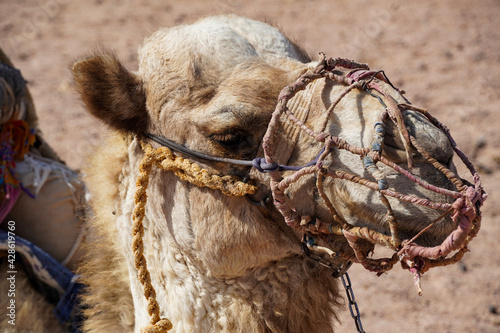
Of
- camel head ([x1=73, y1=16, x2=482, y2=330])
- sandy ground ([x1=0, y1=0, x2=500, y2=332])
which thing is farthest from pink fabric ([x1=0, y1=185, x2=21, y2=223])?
sandy ground ([x1=0, y1=0, x2=500, y2=332])

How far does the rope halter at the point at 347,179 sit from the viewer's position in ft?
5.90

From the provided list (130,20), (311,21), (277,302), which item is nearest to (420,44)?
(311,21)

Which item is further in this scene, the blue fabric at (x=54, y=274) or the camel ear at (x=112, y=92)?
the blue fabric at (x=54, y=274)

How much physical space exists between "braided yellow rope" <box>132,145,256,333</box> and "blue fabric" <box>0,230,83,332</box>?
988 mm

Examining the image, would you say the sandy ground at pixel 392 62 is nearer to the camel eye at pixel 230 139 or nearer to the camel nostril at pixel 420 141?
the camel eye at pixel 230 139

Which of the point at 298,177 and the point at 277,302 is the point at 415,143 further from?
the point at 277,302

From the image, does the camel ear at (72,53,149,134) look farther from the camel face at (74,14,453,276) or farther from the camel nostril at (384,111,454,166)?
the camel nostril at (384,111,454,166)

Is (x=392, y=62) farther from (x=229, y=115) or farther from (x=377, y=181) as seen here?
(x=377, y=181)

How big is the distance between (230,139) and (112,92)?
557 mm

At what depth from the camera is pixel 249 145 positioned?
2158mm

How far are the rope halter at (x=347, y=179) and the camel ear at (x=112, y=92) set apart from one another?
0.11 m

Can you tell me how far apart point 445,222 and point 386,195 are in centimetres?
23

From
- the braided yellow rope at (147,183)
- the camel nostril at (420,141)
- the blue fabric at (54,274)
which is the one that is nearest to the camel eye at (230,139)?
the braided yellow rope at (147,183)

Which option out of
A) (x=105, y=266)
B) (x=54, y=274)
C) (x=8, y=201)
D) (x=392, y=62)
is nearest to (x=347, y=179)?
(x=105, y=266)
